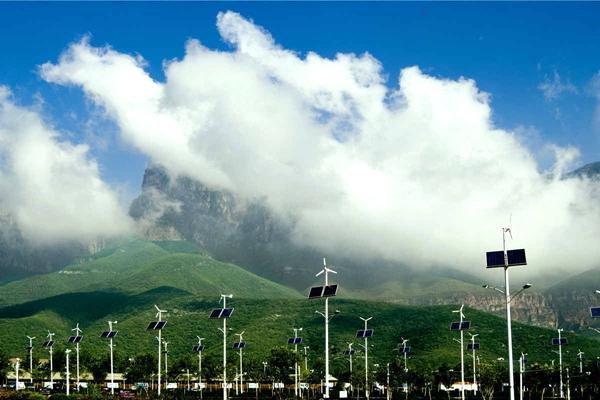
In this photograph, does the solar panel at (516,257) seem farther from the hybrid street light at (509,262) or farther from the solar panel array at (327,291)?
the solar panel array at (327,291)

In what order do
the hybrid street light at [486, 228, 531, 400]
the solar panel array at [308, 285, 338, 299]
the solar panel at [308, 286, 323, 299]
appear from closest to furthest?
1. the hybrid street light at [486, 228, 531, 400]
2. the solar panel array at [308, 285, 338, 299]
3. the solar panel at [308, 286, 323, 299]

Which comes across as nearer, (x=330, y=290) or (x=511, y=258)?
(x=511, y=258)

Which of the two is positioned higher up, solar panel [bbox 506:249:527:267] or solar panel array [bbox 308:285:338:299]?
solar panel [bbox 506:249:527:267]

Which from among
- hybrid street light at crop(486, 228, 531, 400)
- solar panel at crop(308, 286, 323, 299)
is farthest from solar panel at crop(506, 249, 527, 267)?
solar panel at crop(308, 286, 323, 299)

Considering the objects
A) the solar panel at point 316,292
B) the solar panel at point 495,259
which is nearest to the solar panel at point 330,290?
the solar panel at point 316,292

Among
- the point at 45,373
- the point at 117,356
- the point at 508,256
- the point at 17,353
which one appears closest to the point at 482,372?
the point at 508,256

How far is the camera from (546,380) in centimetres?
11219

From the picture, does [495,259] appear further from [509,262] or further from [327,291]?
[327,291]

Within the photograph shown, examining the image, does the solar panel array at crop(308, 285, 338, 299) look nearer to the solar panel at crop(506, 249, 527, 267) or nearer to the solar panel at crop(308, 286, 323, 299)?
the solar panel at crop(308, 286, 323, 299)

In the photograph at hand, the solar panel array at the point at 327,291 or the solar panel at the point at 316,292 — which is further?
the solar panel at the point at 316,292

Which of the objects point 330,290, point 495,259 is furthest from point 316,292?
point 495,259

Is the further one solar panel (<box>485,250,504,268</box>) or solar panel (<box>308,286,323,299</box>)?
solar panel (<box>308,286,323,299</box>)

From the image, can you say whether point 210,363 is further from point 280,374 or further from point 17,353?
point 17,353

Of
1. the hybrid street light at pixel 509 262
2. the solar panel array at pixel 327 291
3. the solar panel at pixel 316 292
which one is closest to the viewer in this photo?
the hybrid street light at pixel 509 262
